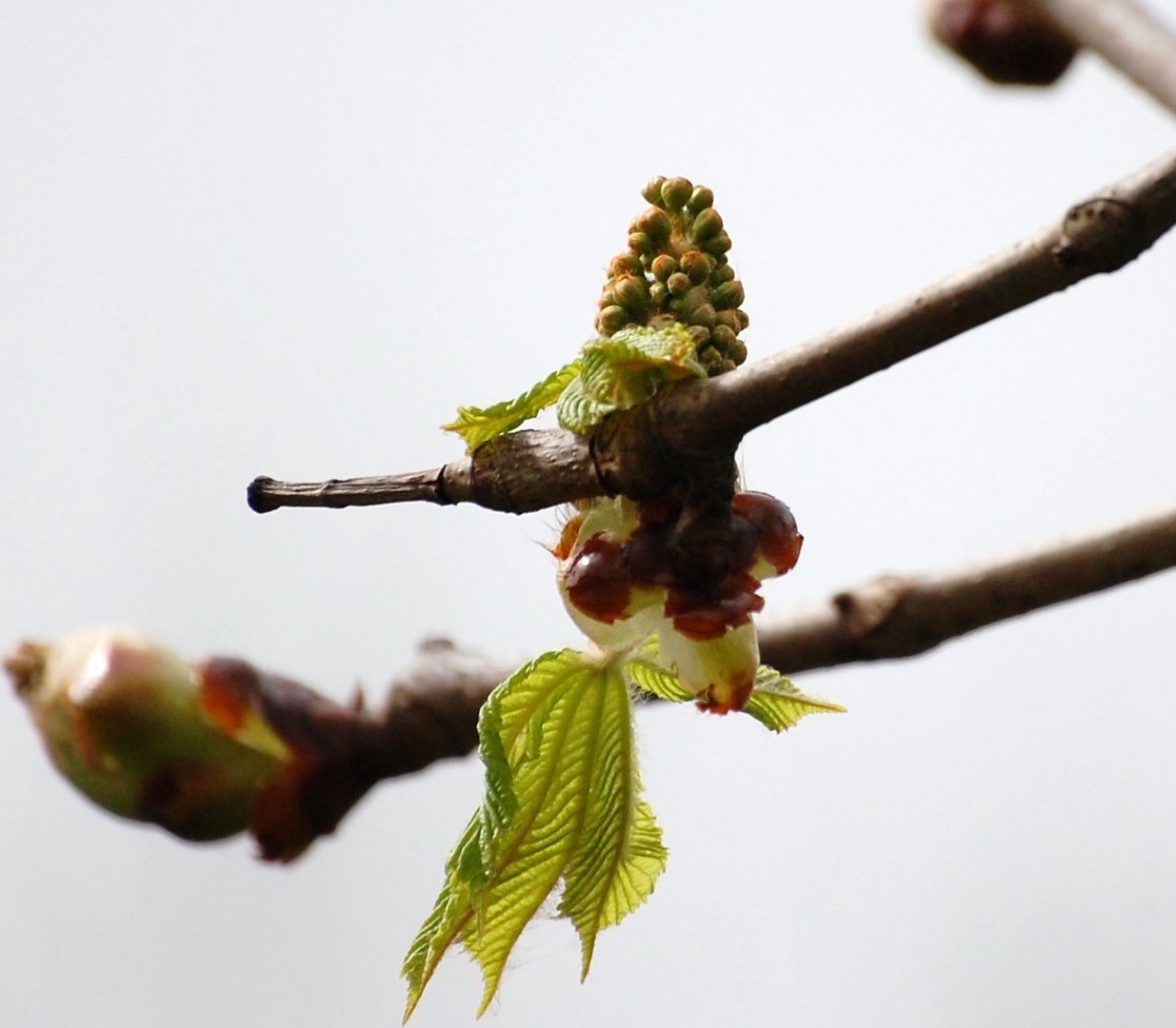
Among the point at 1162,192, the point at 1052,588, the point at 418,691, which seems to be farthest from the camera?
the point at 418,691

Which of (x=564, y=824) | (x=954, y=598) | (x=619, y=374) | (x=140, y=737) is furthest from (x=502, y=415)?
(x=140, y=737)

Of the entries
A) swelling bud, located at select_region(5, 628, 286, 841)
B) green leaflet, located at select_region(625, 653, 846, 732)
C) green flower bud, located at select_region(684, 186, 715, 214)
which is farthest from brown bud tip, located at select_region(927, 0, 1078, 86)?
swelling bud, located at select_region(5, 628, 286, 841)

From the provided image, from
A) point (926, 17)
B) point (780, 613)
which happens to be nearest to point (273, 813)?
point (780, 613)

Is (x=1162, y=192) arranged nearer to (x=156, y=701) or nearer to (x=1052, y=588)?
(x=1052, y=588)

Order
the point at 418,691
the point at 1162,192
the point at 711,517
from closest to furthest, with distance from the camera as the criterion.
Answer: the point at 1162,192 → the point at 711,517 → the point at 418,691

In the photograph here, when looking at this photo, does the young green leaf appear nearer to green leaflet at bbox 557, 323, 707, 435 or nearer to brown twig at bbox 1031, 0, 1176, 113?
green leaflet at bbox 557, 323, 707, 435
